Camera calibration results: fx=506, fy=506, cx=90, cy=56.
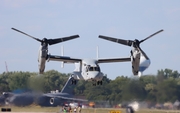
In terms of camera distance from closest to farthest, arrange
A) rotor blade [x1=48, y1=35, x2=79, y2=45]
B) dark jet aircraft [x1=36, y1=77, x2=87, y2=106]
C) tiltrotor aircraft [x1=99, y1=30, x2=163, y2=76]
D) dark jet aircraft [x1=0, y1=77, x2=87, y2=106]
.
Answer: tiltrotor aircraft [x1=99, y1=30, x2=163, y2=76] < rotor blade [x1=48, y1=35, x2=79, y2=45] < dark jet aircraft [x1=0, y1=77, x2=87, y2=106] < dark jet aircraft [x1=36, y1=77, x2=87, y2=106]

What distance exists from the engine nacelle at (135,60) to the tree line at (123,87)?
99 centimetres

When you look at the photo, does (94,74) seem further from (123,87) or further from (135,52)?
(135,52)

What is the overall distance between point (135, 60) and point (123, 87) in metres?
3.22

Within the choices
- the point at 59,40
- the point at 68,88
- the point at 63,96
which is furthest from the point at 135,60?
the point at 68,88

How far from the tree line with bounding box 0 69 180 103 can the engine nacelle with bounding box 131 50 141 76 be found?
986mm

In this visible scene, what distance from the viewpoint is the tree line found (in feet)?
159

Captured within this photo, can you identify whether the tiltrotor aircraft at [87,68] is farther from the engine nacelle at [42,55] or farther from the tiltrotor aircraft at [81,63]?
the engine nacelle at [42,55]

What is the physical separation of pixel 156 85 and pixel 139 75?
3.28 metres

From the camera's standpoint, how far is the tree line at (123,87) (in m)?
48.5

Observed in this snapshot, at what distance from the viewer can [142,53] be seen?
49.5m

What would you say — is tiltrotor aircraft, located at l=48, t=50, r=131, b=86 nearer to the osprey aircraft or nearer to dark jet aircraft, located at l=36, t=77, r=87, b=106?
the osprey aircraft

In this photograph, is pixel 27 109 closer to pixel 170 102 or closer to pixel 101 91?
pixel 101 91

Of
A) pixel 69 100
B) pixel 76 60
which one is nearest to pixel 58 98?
pixel 69 100

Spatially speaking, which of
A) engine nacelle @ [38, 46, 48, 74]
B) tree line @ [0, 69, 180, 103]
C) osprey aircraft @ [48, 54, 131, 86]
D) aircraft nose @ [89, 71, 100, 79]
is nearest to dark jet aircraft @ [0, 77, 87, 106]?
tree line @ [0, 69, 180, 103]
